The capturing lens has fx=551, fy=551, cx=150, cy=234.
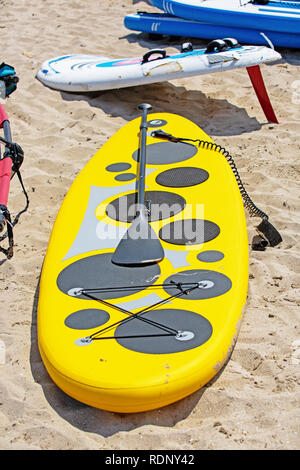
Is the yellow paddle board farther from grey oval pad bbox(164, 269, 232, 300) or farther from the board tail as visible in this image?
the board tail

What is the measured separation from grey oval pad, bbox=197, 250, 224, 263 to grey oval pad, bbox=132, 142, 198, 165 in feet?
3.00

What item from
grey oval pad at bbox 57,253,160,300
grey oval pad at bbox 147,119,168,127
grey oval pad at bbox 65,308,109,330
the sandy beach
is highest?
grey oval pad at bbox 147,119,168,127

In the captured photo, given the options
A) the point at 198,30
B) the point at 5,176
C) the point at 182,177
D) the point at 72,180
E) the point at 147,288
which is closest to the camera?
the point at 147,288

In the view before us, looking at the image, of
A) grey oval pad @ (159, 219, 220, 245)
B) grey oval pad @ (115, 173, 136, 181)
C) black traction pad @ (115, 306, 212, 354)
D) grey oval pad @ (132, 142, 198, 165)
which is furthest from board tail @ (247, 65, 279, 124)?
black traction pad @ (115, 306, 212, 354)

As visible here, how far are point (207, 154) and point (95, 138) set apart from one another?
121 cm

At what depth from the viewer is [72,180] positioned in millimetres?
3738

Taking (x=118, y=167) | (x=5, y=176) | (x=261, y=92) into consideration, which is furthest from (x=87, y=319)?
(x=261, y=92)

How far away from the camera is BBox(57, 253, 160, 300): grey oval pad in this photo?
93.0 inches

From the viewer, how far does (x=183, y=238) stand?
2635 millimetres

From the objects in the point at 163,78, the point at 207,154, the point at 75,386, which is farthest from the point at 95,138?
the point at 75,386

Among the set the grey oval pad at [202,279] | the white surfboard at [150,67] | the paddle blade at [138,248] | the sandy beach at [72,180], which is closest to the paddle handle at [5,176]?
the sandy beach at [72,180]

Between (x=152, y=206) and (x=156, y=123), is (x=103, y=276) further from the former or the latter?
(x=156, y=123)

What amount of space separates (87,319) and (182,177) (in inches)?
48.1
